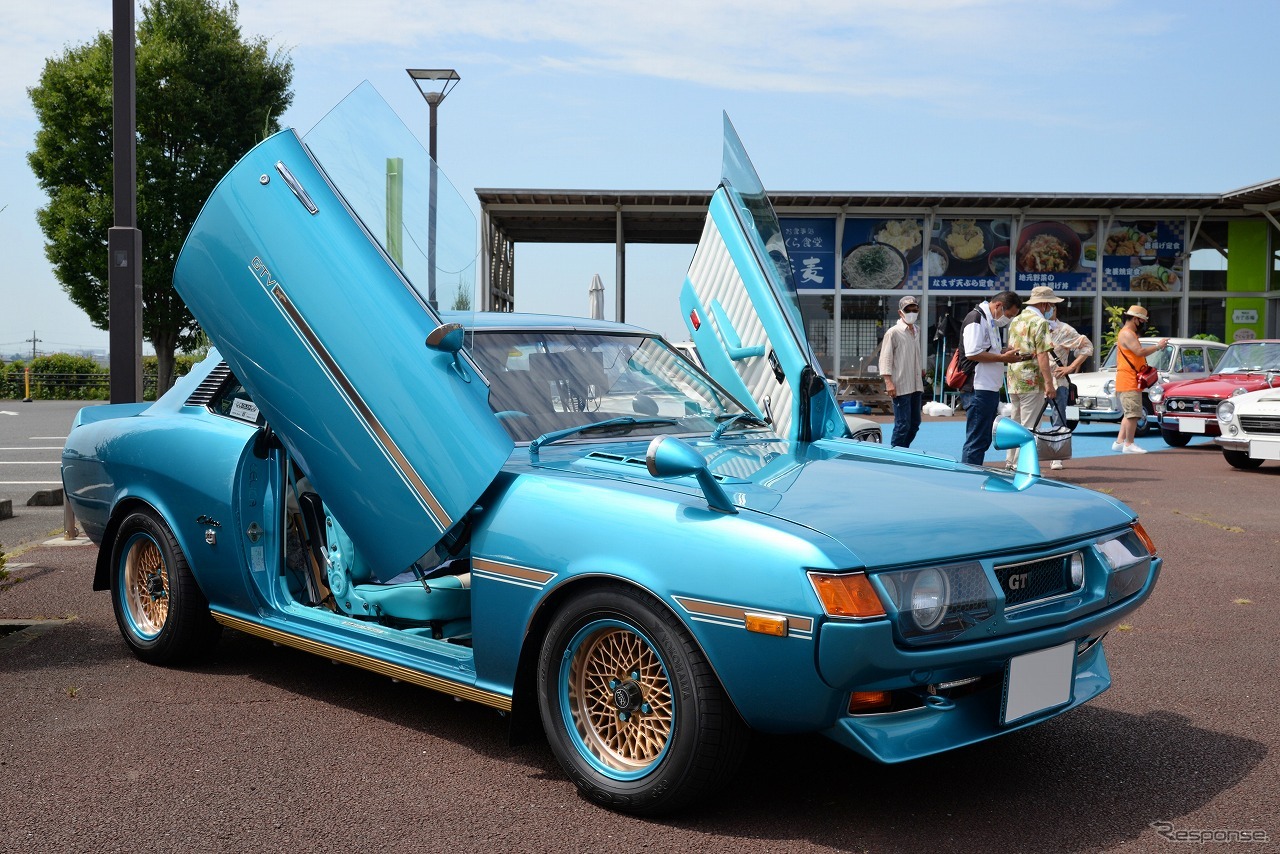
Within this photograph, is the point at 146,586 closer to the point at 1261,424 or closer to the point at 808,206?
the point at 1261,424

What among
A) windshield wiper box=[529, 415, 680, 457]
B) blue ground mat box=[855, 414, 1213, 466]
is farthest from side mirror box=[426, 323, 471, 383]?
blue ground mat box=[855, 414, 1213, 466]

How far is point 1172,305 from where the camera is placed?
28062 millimetres

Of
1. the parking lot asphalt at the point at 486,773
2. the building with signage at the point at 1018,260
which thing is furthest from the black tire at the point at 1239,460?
the building with signage at the point at 1018,260

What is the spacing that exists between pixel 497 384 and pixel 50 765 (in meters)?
1.87

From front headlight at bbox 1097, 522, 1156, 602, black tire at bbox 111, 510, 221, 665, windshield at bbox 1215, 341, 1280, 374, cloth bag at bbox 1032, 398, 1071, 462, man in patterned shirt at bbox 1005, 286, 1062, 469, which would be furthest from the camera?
windshield at bbox 1215, 341, 1280, 374

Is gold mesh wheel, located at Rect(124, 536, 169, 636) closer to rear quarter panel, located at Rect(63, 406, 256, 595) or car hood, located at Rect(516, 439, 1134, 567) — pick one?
rear quarter panel, located at Rect(63, 406, 256, 595)

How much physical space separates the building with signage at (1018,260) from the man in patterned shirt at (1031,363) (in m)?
16.5

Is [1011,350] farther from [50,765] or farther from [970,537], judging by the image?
[50,765]

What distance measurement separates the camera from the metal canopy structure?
2623 centimetres

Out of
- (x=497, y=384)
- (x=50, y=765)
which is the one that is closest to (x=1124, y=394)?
(x=497, y=384)

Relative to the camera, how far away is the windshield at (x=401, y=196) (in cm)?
386

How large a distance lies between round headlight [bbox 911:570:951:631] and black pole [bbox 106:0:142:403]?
249 inches

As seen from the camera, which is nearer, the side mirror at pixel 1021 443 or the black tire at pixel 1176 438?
the side mirror at pixel 1021 443

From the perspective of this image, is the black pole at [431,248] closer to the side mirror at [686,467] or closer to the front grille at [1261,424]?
the side mirror at [686,467]
